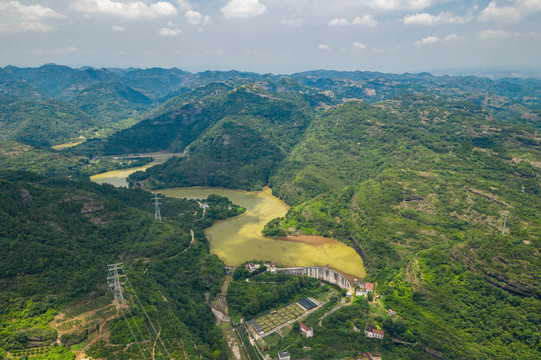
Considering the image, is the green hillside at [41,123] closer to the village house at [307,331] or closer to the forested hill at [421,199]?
the forested hill at [421,199]

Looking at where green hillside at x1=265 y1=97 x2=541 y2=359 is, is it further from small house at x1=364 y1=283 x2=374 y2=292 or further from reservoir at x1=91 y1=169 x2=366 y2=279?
reservoir at x1=91 y1=169 x2=366 y2=279

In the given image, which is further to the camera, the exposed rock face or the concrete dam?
the concrete dam

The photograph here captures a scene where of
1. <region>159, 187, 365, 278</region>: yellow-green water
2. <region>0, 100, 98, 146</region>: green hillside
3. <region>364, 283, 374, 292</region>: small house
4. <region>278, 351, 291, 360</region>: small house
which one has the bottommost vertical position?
<region>159, 187, 365, 278</region>: yellow-green water

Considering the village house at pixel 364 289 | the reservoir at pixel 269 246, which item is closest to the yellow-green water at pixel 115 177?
the reservoir at pixel 269 246

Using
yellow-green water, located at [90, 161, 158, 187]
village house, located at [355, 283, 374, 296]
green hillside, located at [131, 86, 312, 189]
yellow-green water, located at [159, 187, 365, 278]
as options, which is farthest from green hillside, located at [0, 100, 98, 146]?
village house, located at [355, 283, 374, 296]

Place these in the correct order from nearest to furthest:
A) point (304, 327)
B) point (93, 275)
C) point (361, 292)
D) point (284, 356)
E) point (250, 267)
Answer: point (284, 356), point (93, 275), point (304, 327), point (361, 292), point (250, 267)

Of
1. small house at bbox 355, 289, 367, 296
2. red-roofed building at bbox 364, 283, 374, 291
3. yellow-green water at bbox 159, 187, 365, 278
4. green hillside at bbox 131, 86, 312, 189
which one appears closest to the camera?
small house at bbox 355, 289, 367, 296

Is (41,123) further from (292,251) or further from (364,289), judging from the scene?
(364,289)

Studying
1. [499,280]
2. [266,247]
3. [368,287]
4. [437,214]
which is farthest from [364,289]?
[437,214]
